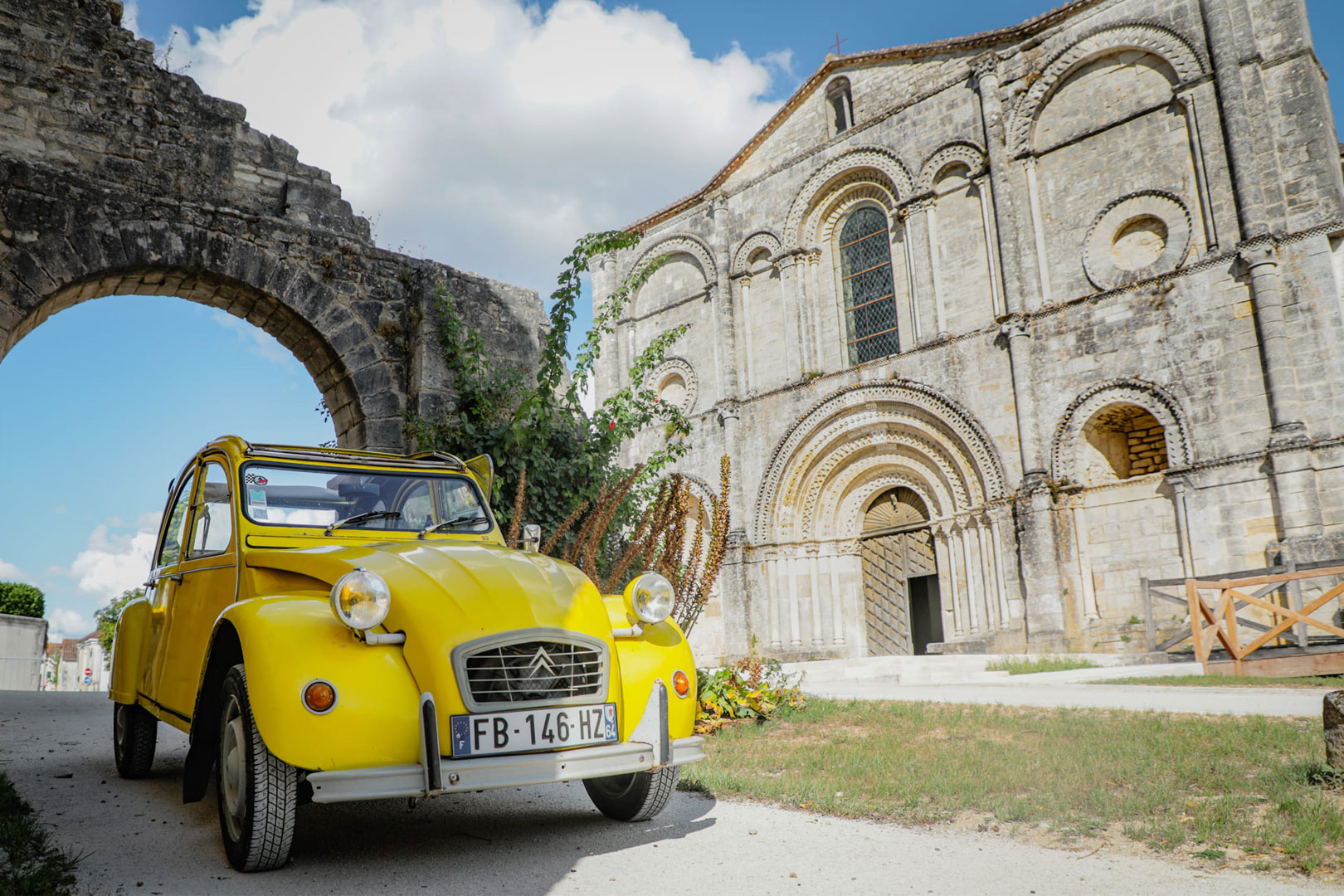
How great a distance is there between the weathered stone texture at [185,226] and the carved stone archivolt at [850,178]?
1232 centimetres

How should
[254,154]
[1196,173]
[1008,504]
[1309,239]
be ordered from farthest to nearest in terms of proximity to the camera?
[1008,504], [1196,173], [1309,239], [254,154]

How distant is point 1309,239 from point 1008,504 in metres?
5.94

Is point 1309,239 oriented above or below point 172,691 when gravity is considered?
above

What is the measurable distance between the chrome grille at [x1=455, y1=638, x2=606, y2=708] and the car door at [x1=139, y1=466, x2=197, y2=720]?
2011mm

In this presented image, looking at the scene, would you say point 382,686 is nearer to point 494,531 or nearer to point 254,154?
point 494,531

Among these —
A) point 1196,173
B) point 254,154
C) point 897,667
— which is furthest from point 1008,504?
point 254,154

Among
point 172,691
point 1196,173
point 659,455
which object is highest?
point 1196,173

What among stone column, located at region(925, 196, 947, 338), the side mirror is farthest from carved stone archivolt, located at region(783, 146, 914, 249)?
the side mirror

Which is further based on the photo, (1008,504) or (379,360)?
(1008,504)

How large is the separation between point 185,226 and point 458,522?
14.2 feet

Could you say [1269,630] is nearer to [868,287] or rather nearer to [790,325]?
[868,287]

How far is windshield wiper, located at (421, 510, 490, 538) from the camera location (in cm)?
461

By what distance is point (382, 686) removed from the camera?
127 inches

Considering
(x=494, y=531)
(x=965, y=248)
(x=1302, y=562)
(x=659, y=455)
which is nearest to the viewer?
(x=494, y=531)
